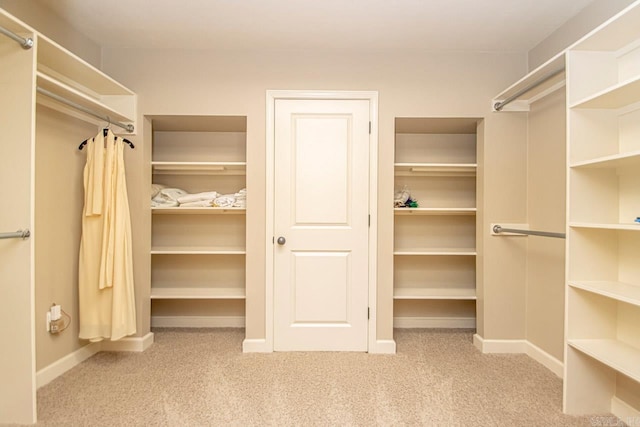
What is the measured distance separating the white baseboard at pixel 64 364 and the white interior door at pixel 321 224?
143cm

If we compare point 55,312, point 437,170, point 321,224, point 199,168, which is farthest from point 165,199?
point 437,170

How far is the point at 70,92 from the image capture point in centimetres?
204

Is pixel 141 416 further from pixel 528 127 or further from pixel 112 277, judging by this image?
pixel 528 127

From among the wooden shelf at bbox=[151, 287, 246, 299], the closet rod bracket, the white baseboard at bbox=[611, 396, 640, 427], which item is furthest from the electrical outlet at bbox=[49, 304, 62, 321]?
the white baseboard at bbox=[611, 396, 640, 427]

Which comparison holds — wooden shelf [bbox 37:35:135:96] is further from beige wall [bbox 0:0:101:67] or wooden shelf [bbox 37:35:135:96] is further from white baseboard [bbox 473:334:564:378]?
white baseboard [bbox 473:334:564:378]

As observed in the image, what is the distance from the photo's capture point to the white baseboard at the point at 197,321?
3.33m

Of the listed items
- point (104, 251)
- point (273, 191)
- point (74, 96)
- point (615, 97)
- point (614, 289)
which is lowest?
point (614, 289)

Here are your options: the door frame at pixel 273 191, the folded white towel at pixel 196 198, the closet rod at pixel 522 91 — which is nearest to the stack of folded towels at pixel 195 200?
the folded white towel at pixel 196 198

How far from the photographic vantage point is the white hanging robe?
233 cm

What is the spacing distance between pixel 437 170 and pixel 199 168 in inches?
86.1

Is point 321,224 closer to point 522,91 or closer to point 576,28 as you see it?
point 522,91

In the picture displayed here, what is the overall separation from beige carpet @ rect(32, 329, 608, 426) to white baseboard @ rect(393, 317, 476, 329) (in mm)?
494

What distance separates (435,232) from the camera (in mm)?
3350

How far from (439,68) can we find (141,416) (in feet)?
10.4
